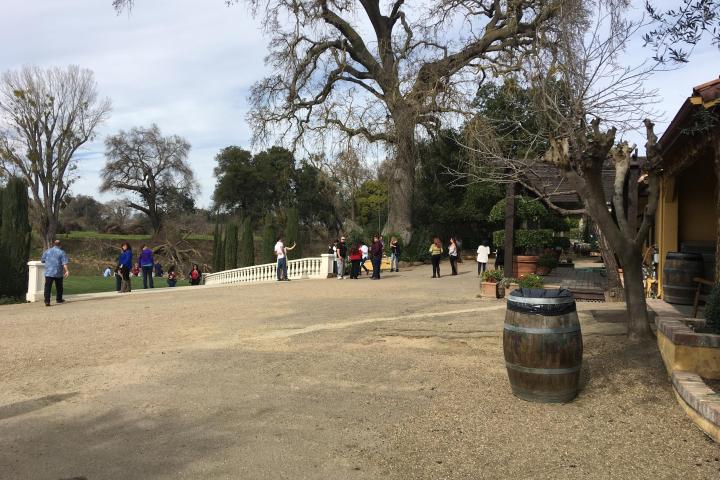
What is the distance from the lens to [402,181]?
26297mm

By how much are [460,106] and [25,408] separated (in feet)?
63.5

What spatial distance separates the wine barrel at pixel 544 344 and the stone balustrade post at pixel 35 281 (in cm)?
1282

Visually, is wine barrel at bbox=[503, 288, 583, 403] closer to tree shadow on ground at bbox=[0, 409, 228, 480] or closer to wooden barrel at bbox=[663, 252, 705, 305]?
tree shadow on ground at bbox=[0, 409, 228, 480]

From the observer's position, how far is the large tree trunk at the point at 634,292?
6.30 m

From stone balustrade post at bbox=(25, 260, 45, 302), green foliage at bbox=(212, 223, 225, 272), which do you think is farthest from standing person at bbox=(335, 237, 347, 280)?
green foliage at bbox=(212, 223, 225, 272)

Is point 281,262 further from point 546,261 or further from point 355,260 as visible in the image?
point 546,261

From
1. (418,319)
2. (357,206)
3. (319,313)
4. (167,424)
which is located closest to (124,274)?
(319,313)

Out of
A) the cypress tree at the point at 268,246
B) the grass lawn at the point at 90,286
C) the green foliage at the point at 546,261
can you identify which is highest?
the cypress tree at the point at 268,246

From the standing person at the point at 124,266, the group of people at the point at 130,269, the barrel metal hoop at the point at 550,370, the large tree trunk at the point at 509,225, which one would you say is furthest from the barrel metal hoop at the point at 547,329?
the standing person at the point at 124,266

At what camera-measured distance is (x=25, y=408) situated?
16.8 feet

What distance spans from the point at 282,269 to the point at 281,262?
28 centimetres

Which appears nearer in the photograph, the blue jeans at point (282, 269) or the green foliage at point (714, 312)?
the green foliage at point (714, 312)

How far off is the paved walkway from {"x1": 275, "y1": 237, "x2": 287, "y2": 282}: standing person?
9992 mm

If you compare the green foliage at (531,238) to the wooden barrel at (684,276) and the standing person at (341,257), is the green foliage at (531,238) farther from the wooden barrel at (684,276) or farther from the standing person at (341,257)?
the wooden barrel at (684,276)
